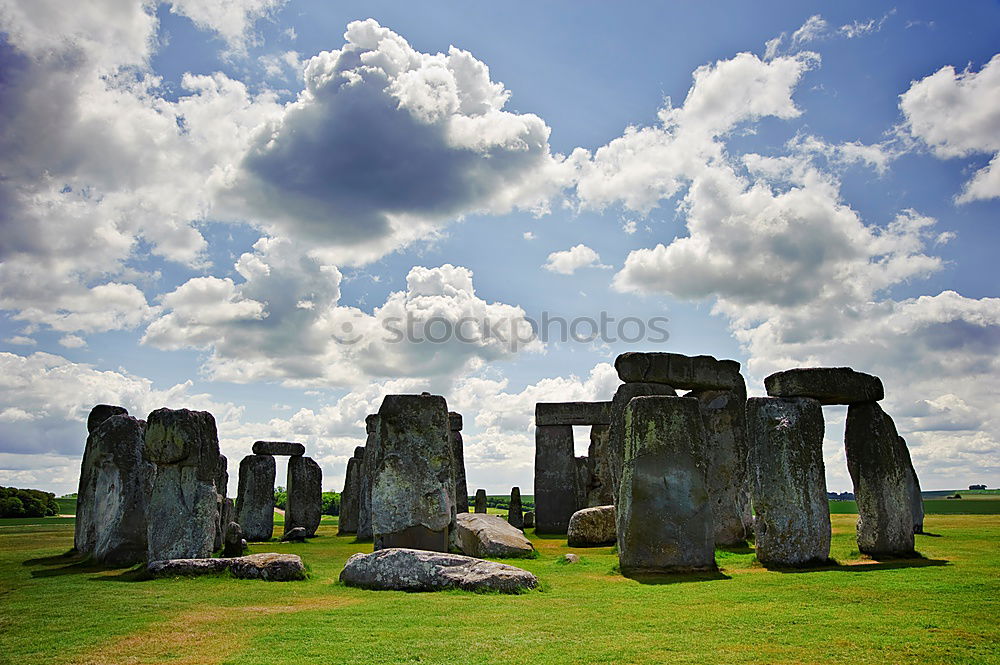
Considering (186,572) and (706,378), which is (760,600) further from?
(706,378)

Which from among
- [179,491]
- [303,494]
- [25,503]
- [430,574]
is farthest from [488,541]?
[25,503]

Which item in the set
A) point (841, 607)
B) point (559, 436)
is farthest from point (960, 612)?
point (559, 436)

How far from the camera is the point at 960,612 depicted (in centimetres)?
782

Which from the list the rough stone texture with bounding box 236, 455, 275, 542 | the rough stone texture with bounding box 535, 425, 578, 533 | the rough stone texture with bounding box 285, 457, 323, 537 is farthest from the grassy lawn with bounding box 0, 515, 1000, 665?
the rough stone texture with bounding box 285, 457, 323, 537

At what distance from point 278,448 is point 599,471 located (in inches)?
451

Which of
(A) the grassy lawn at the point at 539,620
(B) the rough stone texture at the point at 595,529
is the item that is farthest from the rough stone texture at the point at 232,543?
(B) the rough stone texture at the point at 595,529

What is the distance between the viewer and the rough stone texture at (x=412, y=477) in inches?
559

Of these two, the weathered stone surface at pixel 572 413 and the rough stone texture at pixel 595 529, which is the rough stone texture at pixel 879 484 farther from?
the weathered stone surface at pixel 572 413

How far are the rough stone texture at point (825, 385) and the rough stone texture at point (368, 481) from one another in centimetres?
1226

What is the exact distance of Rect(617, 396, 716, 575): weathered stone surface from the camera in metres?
11.9

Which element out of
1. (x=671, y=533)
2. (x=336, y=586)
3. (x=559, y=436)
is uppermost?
(x=559, y=436)

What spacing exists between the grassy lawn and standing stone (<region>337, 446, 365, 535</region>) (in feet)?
47.9

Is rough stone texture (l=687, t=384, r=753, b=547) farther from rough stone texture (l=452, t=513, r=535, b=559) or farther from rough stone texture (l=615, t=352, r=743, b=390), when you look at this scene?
rough stone texture (l=452, t=513, r=535, b=559)

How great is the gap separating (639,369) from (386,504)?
754 cm
